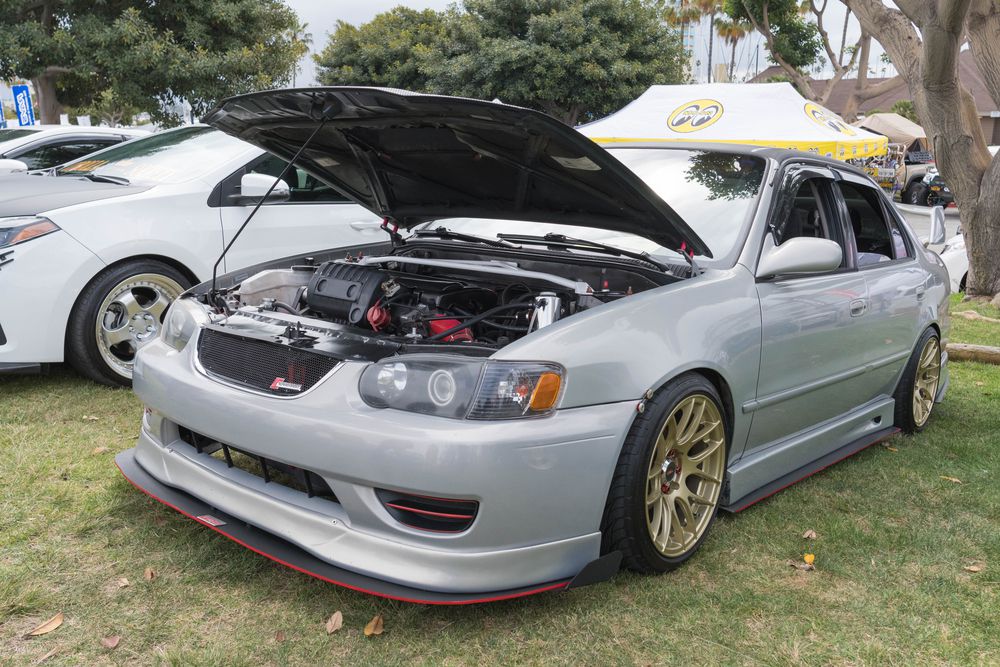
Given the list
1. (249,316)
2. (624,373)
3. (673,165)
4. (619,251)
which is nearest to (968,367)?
(673,165)

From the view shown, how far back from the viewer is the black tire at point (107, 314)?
4574mm

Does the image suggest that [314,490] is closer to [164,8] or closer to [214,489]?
[214,489]

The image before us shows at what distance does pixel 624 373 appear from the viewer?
2602mm

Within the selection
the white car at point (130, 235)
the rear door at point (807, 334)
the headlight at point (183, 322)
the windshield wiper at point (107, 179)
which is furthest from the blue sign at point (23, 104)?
the rear door at point (807, 334)

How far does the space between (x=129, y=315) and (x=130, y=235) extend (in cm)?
45

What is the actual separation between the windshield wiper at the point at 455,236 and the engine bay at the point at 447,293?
10 centimetres

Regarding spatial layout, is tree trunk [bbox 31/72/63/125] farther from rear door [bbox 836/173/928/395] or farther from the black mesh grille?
rear door [bbox 836/173/928/395]

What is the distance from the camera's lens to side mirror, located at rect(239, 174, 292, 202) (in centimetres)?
502

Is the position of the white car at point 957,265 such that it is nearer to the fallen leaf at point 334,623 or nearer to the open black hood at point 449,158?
the open black hood at point 449,158

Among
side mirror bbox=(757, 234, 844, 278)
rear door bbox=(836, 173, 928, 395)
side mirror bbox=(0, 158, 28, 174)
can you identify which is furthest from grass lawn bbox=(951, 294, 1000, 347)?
side mirror bbox=(0, 158, 28, 174)

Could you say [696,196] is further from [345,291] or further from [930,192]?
[930,192]

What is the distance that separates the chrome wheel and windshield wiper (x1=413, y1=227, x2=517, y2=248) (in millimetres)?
1749

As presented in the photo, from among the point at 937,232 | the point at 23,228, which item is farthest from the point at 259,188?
the point at 937,232

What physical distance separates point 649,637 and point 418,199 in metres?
2.31
